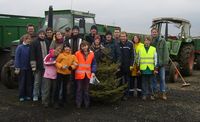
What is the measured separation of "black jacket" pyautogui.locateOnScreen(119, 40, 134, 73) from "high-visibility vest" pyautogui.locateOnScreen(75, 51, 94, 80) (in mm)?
1350

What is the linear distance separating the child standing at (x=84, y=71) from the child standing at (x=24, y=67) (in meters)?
1.59

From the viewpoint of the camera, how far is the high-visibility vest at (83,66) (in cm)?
936

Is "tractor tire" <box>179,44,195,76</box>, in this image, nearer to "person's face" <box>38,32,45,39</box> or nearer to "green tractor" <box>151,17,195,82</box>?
"green tractor" <box>151,17,195,82</box>


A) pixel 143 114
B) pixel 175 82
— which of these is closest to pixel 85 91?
pixel 143 114

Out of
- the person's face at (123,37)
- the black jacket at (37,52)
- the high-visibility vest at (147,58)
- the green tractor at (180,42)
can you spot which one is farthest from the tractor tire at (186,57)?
the black jacket at (37,52)

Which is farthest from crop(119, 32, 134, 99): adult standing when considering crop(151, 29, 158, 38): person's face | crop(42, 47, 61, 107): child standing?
crop(42, 47, 61, 107): child standing

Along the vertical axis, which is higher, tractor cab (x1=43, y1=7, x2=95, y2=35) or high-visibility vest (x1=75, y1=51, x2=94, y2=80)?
tractor cab (x1=43, y1=7, x2=95, y2=35)

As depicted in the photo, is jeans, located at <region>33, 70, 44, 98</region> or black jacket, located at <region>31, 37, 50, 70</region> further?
jeans, located at <region>33, 70, 44, 98</region>

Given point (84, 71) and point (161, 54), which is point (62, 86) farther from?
point (161, 54)

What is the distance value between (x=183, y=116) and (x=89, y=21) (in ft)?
19.6

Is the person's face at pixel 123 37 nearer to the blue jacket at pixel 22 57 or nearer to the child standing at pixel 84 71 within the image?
the child standing at pixel 84 71

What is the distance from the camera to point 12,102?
1027cm

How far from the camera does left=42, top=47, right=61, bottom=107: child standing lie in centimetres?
947

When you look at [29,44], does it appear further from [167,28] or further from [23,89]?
[167,28]
